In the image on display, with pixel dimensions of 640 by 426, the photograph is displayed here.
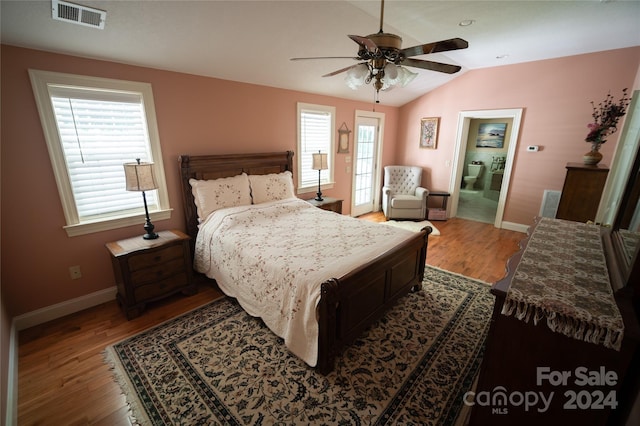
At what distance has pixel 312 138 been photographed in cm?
442

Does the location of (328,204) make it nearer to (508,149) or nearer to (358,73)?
(358,73)

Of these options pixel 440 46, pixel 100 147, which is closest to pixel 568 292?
pixel 440 46

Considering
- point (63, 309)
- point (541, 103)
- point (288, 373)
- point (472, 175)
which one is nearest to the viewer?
point (288, 373)

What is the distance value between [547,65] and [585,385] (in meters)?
4.87

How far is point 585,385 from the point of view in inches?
42.7

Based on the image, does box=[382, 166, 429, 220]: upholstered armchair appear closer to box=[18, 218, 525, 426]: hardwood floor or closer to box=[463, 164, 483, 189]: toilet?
box=[18, 218, 525, 426]: hardwood floor

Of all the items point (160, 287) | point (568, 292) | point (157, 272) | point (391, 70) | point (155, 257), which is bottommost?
point (160, 287)

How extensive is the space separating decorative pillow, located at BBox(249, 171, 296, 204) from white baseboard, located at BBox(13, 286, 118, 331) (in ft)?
5.88

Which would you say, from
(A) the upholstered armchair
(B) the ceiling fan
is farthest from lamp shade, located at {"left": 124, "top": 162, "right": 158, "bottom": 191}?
(A) the upholstered armchair

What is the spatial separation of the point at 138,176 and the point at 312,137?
269 centimetres

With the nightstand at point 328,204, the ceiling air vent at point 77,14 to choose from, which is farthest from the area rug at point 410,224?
the ceiling air vent at point 77,14

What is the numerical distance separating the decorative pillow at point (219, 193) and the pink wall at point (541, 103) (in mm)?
4209

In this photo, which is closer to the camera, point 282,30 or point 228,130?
point 282,30

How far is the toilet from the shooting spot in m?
7.93
